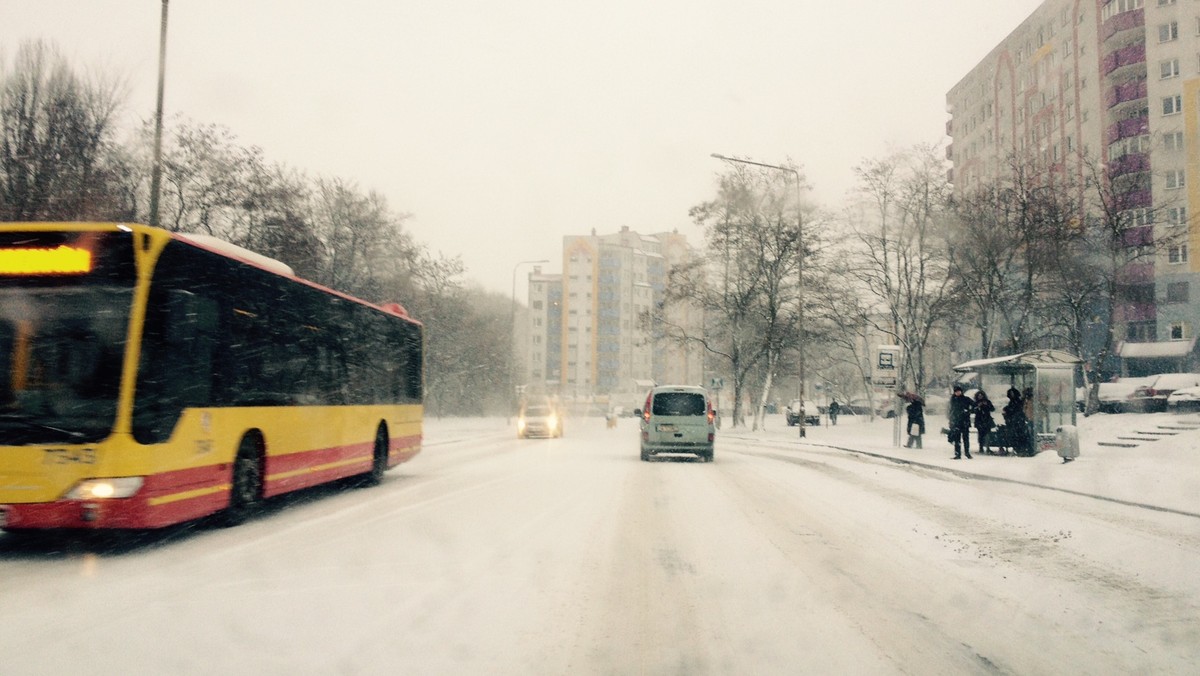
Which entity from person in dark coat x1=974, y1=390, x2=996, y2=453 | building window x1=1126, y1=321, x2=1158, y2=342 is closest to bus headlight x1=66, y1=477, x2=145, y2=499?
person in dark coat x1=974, y1=390, x2=996, y2=453

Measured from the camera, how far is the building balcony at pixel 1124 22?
2292 inches

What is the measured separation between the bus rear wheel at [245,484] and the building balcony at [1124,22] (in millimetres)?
63187

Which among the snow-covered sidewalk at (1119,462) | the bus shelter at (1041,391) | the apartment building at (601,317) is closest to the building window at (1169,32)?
the snow-covered sidewalk at (1119,462)

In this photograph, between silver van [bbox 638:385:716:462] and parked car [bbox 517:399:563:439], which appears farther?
parked car [bbox 517:399:563:439]

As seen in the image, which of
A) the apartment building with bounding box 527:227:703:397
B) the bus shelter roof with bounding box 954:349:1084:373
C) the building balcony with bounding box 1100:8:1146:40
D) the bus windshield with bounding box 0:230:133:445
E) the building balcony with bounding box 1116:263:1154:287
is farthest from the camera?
the apartment building with bounding box 527:227:703:397

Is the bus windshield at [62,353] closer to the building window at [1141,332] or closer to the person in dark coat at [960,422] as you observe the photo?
the person in dark coat at [960,422]

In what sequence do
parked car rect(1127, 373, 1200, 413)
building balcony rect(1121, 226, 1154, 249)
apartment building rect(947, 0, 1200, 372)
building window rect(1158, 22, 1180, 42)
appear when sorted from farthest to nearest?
building window rect(1158, 22, 1180, 42), apartment building rect(947, 0, 1200, 372), building balcony rect(1121, 226, 1154, 249), parked car rect(1127, 373, 1200, 413)

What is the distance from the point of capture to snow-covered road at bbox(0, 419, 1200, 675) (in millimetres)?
4992

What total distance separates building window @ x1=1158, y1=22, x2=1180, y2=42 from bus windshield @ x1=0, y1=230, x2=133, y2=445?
214 feet

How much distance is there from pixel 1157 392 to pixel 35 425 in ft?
121

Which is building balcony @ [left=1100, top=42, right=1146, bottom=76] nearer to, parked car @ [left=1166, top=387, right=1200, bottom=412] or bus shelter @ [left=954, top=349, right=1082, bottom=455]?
parked car @ [left=1166, top=387, right=1200, bottom=412]

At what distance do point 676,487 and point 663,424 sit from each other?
6.63 meters

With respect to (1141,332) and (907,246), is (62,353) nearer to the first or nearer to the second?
(907,246)

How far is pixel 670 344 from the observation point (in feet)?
164
